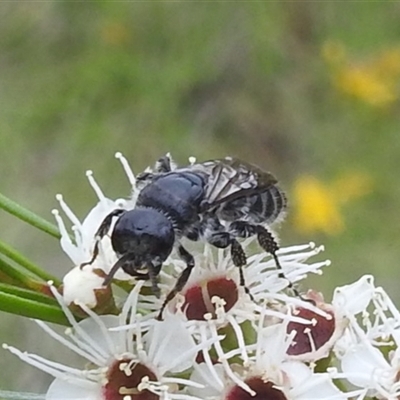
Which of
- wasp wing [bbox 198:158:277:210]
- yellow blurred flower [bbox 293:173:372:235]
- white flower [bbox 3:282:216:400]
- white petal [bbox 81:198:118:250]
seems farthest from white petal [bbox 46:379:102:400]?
yellow blurred flower [bbox 293:173:372:235]

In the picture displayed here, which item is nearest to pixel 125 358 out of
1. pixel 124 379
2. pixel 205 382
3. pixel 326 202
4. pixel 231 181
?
pixel 124 379

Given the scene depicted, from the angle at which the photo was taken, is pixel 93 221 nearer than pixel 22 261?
No

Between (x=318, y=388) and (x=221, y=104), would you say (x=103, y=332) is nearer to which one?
(x=318, y=388)

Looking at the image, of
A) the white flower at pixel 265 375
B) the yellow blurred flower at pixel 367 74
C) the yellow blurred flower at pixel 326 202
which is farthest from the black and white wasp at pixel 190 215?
the yellow blurred flower at pixel 367 74

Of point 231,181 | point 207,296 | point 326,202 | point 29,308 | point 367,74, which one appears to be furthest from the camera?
point 367,74

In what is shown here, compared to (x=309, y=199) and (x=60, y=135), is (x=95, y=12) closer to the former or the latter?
(x=60, y=135)

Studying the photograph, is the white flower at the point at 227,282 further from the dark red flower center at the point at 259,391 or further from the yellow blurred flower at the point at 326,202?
the yellow blurred flower at the point at 326,202

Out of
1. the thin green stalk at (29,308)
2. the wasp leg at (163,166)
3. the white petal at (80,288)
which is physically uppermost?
the wasp leg at (163,166)
